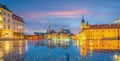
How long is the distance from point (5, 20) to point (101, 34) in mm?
118711

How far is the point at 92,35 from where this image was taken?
17825cm

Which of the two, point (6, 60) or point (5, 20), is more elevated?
point (5, 20)

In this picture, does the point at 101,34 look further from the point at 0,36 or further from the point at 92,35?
the point at 0,36

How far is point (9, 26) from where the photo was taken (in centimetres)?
7250

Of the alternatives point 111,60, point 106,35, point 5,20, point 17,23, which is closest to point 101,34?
point 106,35

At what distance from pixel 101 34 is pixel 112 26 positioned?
Result: 11043 mm

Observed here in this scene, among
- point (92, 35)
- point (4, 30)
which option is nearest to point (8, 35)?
point (4, 30)

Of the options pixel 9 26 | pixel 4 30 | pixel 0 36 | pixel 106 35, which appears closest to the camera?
pixel 0 36

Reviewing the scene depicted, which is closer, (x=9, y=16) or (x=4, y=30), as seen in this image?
(x=4, y=30)

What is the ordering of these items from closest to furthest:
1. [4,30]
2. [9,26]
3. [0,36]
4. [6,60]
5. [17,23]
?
[6,60] < [0,36] < [4,30] < [9,26] < [17,23]

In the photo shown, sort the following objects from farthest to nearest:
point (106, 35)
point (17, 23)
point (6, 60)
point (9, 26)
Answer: point (106, 35)
point (17, 23)
point (9, 26)
point (6, 60)

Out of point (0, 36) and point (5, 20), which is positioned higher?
point (5, 20)

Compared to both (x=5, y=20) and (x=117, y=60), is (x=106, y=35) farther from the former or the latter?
(x=117, y=60)

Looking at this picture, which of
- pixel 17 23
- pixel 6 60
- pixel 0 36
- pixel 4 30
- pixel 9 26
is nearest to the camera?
pixel 6 60
